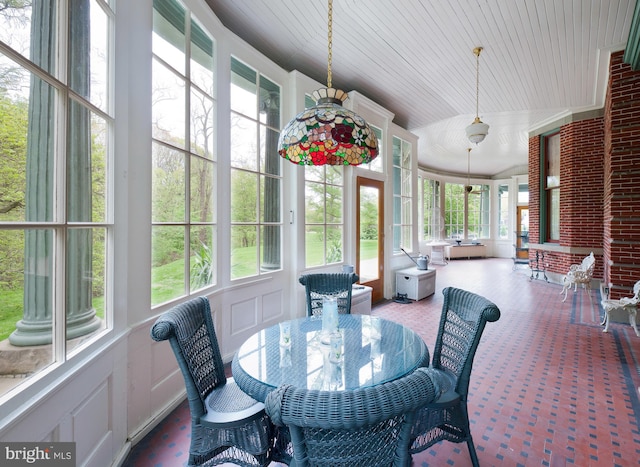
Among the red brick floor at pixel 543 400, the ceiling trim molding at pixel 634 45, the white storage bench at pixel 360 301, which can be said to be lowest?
the red brick floor at pixel 543 400

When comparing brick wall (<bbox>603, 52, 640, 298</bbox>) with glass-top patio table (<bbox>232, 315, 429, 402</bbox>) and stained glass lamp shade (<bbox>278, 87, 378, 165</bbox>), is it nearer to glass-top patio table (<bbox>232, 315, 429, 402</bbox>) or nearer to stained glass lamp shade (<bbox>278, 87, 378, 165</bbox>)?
glass-top patio table (<bbox>232, 315, 429, 402</bbox>)

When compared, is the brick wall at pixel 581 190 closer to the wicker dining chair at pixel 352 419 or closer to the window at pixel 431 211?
the window at pixel 431 211

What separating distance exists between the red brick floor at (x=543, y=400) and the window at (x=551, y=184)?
294 centimetres

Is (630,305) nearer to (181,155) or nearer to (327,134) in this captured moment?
(327,134)

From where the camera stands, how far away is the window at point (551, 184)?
649 cm

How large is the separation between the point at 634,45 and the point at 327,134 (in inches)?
170

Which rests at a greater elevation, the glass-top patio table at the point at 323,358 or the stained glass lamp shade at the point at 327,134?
the stained glass lamp shade at the point at 327,134

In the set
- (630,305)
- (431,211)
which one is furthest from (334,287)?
(431,211)

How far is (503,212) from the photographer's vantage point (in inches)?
467

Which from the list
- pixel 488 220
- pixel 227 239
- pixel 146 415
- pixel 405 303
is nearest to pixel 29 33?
pixel 227 239

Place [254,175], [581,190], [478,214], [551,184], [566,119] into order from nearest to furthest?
[254,175], [581,190], [566,119], [551,184], [478,214]

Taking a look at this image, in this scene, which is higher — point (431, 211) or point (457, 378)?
point (431, 211)

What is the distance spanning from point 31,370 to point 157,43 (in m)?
2.04

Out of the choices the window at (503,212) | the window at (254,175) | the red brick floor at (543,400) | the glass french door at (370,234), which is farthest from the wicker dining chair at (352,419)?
the window at (503,212)
